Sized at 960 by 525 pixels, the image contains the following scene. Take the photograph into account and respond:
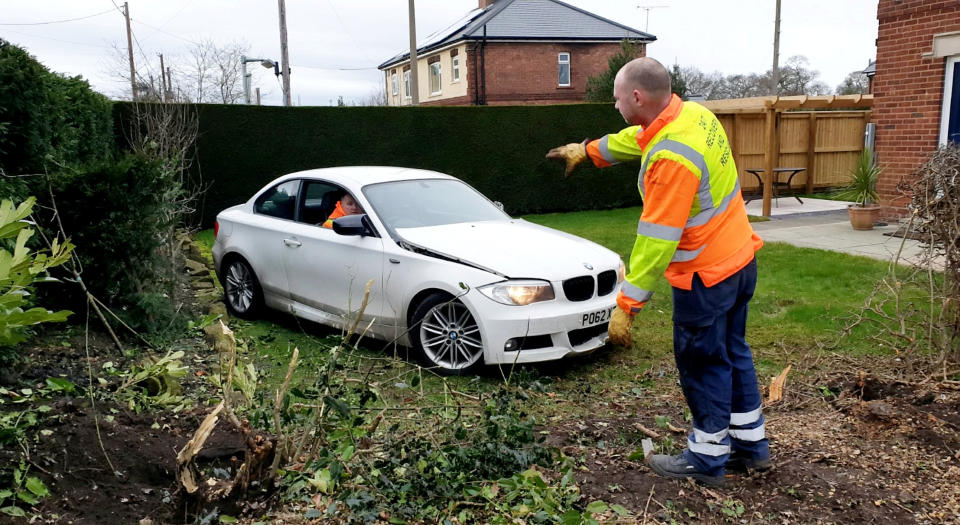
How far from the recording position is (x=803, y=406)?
15.6ft

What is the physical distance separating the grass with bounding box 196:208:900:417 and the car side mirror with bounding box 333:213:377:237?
90cm

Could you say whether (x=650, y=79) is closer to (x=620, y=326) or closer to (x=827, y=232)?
(x=620, y=326)

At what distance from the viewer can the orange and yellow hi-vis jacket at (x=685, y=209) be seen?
3354 millimetres

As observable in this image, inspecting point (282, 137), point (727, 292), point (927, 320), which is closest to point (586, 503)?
point (727, 292)

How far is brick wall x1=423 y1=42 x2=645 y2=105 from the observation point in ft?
125

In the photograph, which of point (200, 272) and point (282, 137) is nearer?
point (200, 272)

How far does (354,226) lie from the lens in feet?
20.3

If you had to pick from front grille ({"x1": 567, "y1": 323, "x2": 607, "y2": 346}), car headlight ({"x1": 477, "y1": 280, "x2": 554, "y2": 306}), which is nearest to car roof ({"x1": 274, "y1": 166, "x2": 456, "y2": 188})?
car headlight ({"x1": 477, "y1": 280, "x2": 554, "y2": 306})

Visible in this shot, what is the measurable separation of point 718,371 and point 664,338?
3.24m

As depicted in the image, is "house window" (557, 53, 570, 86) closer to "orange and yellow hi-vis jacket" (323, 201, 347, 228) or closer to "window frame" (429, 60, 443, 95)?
"window frame" (429, 60, 443, 95)

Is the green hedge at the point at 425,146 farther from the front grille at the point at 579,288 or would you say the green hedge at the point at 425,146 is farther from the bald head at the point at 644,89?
the bald head at the point at 644,89

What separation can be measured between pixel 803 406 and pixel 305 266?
4.22 metres

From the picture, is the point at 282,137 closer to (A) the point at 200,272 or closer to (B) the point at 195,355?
(A) the point at 200,272

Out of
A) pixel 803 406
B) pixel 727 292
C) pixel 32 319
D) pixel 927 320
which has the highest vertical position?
pixel 32 319
